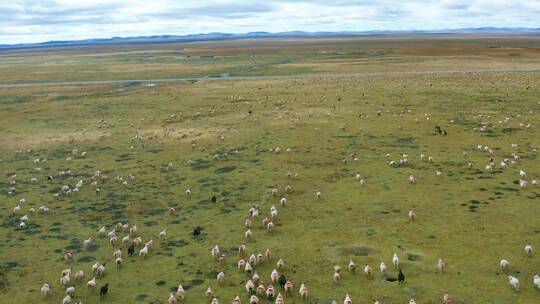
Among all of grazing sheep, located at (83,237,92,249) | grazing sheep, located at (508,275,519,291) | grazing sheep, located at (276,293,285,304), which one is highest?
grazing sheep, located at (508,275,519,291)

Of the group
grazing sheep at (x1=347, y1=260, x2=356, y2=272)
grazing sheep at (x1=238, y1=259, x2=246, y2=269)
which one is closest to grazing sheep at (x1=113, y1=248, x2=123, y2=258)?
grazing sheep at (x1=238, y1=259, x2=246, y2=269)

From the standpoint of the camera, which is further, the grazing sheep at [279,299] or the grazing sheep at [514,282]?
the grazing sheep at [514,282]

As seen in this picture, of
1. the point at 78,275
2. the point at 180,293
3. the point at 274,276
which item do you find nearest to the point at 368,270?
the point at 274,276

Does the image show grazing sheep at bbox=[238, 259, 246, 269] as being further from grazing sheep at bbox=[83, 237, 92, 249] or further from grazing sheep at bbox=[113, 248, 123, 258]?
grazing sheep at bbox=[83, 237, 92, 249]

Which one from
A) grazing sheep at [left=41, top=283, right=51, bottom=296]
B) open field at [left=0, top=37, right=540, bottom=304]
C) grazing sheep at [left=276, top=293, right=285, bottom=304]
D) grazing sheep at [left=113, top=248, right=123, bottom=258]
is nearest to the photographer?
grazing sheep at [left=276, top=293, right=285, bottom=304]

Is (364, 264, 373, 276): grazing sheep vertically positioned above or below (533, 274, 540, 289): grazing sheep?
below

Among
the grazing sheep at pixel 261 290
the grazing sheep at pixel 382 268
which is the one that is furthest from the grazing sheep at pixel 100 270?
the grazing sheep at pixel 382 268

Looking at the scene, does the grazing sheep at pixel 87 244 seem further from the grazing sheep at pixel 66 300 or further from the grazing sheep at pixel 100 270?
the grazing sheep at pixel 66 300

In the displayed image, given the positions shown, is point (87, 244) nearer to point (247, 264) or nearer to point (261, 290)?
point (247, 264)
